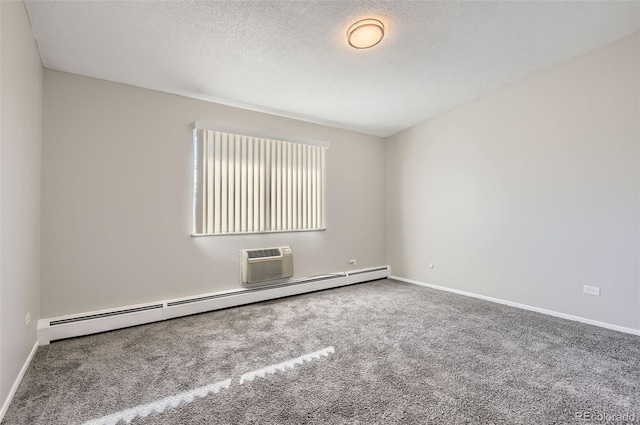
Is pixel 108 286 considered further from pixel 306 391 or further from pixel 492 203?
pixel 492 203

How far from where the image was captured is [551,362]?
230cm

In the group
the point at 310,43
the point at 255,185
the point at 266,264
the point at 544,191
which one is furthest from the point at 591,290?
the point at 255,185

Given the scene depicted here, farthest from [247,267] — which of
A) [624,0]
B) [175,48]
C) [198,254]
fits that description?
[624,0]

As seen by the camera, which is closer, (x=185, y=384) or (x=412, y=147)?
(x=185, y=384)

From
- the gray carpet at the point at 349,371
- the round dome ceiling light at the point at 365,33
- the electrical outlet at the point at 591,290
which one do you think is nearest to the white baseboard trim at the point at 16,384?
the gray carpet at the point at 349,371

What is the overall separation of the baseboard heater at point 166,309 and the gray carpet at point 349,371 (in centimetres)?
12

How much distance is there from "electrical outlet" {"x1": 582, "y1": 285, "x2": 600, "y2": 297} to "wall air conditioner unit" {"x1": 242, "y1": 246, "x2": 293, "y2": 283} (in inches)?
139

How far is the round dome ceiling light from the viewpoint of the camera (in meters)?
2.45

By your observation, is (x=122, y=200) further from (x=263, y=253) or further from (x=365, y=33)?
(x=365, y=33)

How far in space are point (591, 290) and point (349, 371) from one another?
296 centimetres

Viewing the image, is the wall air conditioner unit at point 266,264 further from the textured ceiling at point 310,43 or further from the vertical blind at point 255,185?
the textured ceiling at point 310,43

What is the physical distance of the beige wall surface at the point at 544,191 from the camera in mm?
2938

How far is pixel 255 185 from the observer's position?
4012 millimetres

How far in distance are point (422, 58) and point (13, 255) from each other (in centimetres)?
390
